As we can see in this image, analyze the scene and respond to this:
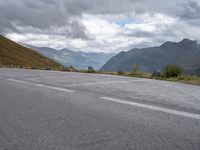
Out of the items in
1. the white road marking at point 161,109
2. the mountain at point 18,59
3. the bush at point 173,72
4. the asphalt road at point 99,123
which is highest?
the mountain at point 18,59

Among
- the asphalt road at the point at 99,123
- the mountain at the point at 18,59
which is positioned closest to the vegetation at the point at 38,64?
the mountain at the point at 18,59

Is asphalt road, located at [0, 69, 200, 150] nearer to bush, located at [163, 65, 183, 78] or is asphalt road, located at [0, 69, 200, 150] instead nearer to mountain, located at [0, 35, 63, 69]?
bush, located at [163, 65, 183, 78]

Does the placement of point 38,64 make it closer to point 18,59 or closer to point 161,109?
point 18,59

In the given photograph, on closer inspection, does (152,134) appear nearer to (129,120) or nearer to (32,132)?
(129,120)

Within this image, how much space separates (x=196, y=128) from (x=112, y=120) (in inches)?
54.9

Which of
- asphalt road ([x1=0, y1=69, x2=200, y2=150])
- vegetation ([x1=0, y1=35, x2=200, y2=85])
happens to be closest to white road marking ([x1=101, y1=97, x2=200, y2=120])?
asphalt road ([x1=0, y1=69, x2=200, y2=150])

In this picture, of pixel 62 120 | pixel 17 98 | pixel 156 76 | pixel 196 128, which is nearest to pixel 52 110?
pixel 62 120

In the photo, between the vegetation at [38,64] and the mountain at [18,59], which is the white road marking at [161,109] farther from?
the mountain at [18,59]

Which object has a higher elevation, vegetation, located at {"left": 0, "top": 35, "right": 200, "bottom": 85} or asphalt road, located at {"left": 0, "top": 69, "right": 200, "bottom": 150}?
vegetation, located at {"left": 0, "top": 35, "right": 200, "bottom": 85}

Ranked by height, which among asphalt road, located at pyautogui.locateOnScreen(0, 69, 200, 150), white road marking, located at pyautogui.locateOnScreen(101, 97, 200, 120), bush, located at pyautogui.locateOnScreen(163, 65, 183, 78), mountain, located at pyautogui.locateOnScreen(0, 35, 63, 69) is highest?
mountain, located at pyautogui.locateOnScreen(0, 35, 63, 69)

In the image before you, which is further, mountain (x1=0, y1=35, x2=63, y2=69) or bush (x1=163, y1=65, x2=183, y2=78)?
mountain (x1=0, y1=35, x2=63, y2=69)

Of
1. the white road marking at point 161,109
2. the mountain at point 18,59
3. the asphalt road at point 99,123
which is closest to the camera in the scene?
the asphalt road at point 99,123

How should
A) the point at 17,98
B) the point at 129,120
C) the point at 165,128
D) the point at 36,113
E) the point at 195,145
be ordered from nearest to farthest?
1. the point at 195,145
2. the point at 165,128
3. the point at 129,120
4. the point at 36,113
5. the point at 17,98

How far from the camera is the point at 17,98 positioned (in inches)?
282
